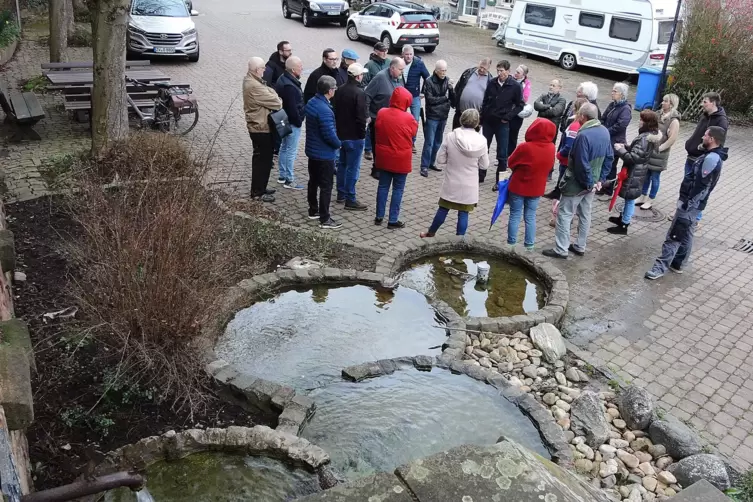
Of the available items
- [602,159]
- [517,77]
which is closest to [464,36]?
[517,77]

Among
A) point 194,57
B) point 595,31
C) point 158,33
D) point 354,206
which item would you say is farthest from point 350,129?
point 595,31

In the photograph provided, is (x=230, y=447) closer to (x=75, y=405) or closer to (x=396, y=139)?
(x=75, y=405)

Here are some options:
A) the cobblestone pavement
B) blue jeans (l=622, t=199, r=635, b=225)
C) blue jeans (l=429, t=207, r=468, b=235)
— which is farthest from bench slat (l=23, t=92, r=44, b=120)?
blue jeans (l=622, t=199, r=635, b=225)

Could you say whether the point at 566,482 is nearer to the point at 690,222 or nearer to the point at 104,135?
the point at 690,222

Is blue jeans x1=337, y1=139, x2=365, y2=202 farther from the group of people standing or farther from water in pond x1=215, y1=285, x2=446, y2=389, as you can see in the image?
water in pond x1=215, y1=285, x2=446, y2=389

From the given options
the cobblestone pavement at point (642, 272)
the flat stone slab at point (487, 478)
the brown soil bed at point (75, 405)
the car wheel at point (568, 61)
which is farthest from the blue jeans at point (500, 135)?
the car wheel at point (568, 61)

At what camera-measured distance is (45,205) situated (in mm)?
7777

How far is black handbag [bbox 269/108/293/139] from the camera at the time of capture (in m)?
8.39

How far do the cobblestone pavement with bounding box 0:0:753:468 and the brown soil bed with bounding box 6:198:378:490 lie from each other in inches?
103

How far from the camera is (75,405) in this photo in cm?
468

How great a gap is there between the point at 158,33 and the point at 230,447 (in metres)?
14.5

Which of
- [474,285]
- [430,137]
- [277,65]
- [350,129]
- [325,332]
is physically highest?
[277,65]

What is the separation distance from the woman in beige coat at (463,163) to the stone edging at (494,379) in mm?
2522

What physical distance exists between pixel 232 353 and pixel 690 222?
18.0ft
